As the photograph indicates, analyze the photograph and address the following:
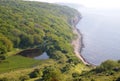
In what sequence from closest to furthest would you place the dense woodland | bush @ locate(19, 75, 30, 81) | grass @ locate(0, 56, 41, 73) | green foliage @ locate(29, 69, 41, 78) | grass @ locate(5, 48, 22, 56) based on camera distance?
Answer: the dense woodland < bush @ locate(19, 75, 30, 81) < green foliage @ locate(29, 69, 41, 78) < grass @ locate(0, 56, 41, 73) < grass @ locate(5, 48, 22, 56)

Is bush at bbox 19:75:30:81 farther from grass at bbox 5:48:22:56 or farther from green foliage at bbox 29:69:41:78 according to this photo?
grass at bbox 5:48:22:56

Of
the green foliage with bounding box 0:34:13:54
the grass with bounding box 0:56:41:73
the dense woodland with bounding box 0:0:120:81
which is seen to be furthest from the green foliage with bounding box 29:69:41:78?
the green foliage with bounding box 0:34:13:54

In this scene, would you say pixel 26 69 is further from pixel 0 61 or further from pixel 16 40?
pixel 16 40

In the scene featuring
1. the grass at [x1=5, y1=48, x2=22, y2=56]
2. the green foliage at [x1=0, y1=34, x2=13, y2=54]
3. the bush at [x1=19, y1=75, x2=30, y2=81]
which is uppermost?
the bush at [x1=19, y1=75, x2=30, y2=81]

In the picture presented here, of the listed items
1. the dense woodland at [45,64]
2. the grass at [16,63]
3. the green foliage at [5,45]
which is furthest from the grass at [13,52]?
the grass at [16,63]

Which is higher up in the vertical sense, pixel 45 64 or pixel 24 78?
pixel 24 78

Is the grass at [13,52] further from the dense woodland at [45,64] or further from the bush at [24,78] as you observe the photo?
the bush at [24,78]

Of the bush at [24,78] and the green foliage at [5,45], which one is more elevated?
the bush at [24,78]

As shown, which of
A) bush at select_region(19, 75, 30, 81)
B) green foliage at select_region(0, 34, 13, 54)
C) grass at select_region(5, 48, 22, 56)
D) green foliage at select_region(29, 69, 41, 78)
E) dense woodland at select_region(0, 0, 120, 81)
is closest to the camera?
dense woodland at select_region(0, 0, 120, 81)

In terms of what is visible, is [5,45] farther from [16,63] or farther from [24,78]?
[24,78]

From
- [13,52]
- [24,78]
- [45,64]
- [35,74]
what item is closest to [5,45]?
[13,52]

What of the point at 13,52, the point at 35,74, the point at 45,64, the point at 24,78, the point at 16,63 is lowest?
the point at 13,52

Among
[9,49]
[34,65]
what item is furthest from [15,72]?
[9,49]

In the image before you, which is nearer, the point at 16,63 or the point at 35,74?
the point at 35,74
